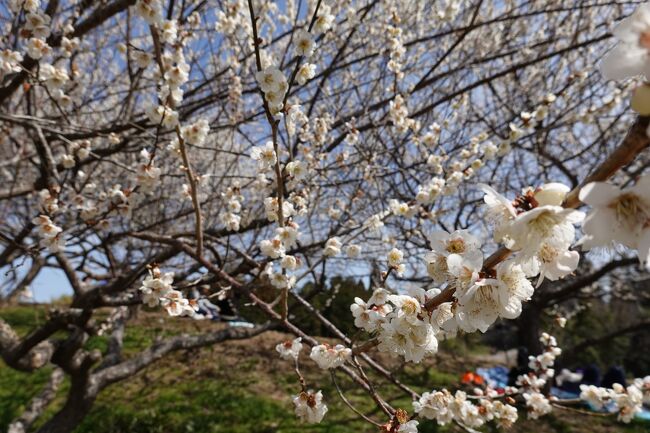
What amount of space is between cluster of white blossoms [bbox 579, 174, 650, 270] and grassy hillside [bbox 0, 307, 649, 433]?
462 centimetres

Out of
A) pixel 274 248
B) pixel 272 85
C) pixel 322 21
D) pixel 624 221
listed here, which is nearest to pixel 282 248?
pixel 274 248

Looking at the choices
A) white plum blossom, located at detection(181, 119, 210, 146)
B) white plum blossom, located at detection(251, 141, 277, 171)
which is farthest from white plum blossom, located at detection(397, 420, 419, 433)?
white plum blossom, located at detection(181, 119, 210, 146)

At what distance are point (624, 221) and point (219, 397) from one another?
6449 millimetres

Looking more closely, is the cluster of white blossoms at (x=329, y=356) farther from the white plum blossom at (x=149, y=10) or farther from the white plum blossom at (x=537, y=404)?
the white plum blossom at (x=537, y=404)

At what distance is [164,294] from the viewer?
208cm

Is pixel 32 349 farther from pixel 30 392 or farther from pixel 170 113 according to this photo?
pixel 30 392

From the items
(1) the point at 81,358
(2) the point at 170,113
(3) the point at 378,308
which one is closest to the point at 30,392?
(1) the point at 81,358

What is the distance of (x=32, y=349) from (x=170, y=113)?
3.01 meters

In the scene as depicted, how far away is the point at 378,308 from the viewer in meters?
1.49

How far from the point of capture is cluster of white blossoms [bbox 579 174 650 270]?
691 millimetres

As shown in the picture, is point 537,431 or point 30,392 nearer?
point 30,392

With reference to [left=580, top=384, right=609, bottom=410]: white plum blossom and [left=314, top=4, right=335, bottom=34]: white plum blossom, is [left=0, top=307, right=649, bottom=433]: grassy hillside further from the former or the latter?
[left=314, top=4, right=335, bottom=34]: white plum blossom

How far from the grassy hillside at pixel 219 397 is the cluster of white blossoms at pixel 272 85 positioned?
14.2ft

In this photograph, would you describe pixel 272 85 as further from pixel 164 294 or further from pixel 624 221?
pixel 164 294
